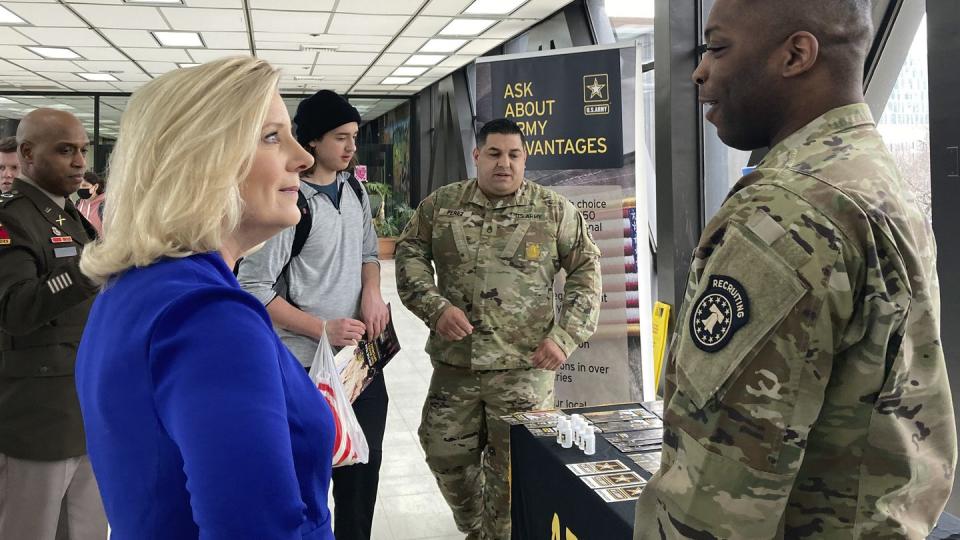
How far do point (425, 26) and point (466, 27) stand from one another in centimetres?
44

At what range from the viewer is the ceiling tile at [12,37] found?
24.3 feet

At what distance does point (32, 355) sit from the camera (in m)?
1.99

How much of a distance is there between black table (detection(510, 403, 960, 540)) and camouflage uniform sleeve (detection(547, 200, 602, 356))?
53cm

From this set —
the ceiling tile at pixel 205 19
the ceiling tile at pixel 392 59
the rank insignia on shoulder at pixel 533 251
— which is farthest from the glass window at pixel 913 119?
the ceiling tile at pixel 392 59

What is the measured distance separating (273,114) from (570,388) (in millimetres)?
2767

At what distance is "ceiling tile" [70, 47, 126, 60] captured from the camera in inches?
335

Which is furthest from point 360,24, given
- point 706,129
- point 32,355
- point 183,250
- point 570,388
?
point 183,250

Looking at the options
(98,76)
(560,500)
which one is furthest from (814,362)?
(98,76)

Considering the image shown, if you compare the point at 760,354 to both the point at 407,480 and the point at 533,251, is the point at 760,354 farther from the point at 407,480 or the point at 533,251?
the point at 407,480

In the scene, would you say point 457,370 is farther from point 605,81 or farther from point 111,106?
point 111,106

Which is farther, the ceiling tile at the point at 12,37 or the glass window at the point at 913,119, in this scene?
the ceiling tile at the point at 12,37

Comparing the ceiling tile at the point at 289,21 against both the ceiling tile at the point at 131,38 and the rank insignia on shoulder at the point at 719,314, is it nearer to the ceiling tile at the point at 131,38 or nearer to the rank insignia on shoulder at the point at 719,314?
the ceiling tile at the point at 131,38

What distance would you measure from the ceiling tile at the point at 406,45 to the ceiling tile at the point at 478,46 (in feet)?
1.86

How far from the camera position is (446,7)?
21.7 feet
